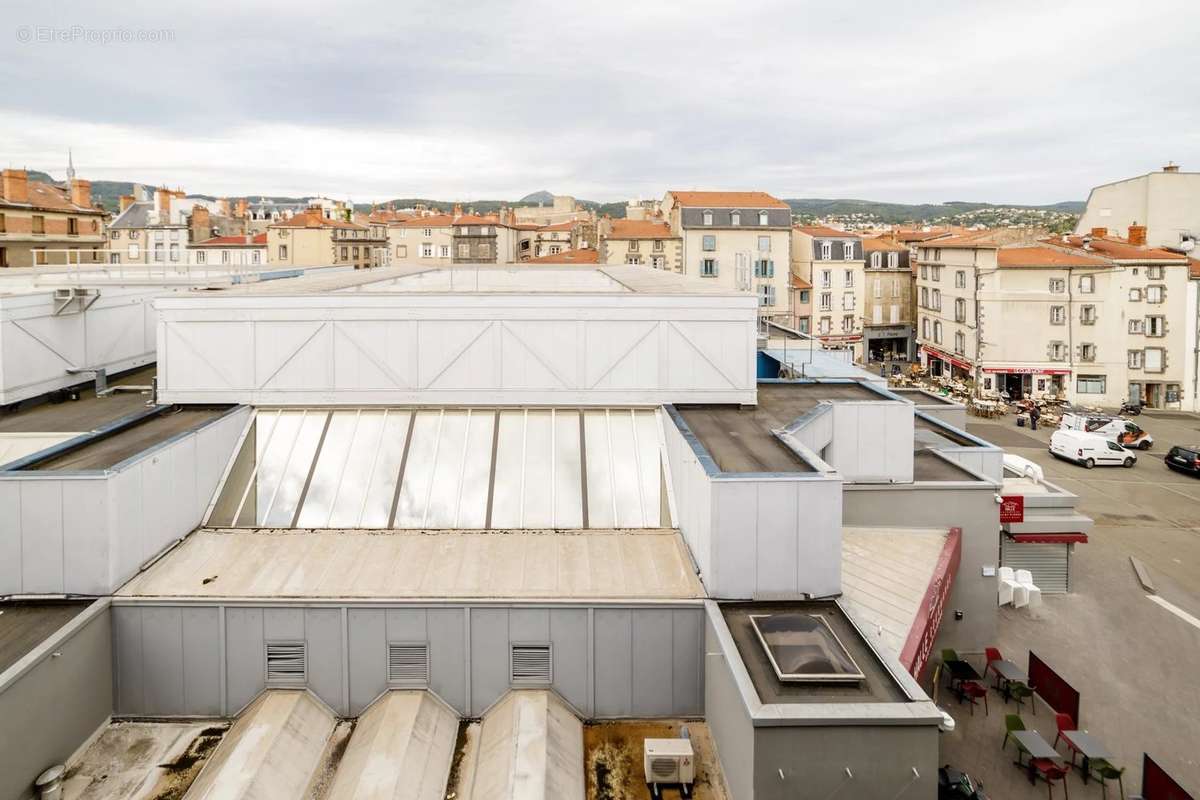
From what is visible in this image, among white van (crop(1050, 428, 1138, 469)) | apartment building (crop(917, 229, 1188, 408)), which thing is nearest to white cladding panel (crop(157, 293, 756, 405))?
white van (crop(1050, 428, 1138, 469))

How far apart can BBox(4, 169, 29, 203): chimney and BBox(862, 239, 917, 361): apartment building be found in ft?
226

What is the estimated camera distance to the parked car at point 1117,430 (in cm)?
4209

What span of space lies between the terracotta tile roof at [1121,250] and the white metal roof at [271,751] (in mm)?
59366

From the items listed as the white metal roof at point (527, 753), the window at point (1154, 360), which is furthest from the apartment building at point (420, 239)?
the white metal roof at point (527, 753)

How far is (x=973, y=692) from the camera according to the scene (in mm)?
16125

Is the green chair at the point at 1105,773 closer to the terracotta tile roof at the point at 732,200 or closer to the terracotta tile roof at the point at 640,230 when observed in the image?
the terracotta tile roof at the point at 732,200

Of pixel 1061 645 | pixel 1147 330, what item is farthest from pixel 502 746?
pixel 1147 330

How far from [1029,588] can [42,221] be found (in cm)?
6834

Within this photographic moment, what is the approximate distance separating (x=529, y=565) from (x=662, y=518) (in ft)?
10.8

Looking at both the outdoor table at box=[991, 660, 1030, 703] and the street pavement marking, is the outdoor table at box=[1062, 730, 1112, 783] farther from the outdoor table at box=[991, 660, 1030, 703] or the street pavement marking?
the street pavement marking

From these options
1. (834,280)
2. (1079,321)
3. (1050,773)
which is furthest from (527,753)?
(834,280)

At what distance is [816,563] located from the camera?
41.2 feet

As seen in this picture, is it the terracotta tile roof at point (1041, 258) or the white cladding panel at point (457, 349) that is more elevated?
the terracotta tile roof at point (1041, 258)

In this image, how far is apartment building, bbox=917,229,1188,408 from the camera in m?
53.5
